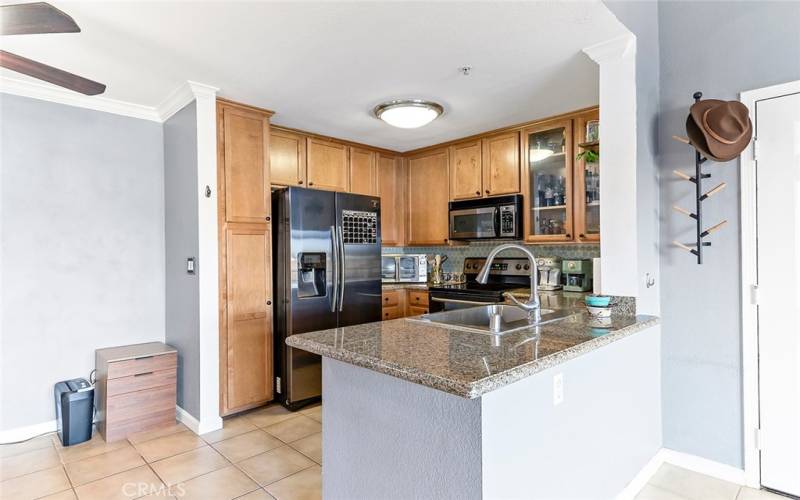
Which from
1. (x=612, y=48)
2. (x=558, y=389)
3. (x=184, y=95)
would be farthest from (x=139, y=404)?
(x=612, y=48)

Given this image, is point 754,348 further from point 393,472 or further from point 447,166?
point 447,166

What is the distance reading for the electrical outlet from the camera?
5.19 feet

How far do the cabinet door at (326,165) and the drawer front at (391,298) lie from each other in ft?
3.66

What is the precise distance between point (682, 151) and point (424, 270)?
108 inches

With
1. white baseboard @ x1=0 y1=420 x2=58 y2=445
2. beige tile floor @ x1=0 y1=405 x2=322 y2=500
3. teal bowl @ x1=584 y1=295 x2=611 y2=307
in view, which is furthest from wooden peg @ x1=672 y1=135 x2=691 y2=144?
white baseboard @ x1=0 y1=420 x2=58 y2=445

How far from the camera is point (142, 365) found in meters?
2.99

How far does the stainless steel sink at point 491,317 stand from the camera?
83.4 inches

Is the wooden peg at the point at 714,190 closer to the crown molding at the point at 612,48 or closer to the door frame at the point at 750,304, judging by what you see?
the door frame at the point at 750,304

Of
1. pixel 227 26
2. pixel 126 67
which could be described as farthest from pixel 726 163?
pixel 126 67

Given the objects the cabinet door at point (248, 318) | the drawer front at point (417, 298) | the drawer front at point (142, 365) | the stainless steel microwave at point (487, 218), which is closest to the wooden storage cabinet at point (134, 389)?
the drawer front at point (142, 365)

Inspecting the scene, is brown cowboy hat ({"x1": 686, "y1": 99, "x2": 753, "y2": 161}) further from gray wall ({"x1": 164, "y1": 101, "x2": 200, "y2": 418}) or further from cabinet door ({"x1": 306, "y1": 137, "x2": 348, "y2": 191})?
gray wall ({"x1": 164, "y1": 101, "x2": 200, "y2": 418})

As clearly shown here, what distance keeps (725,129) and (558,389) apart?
1.60 meters

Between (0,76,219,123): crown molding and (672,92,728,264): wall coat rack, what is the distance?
115 inches

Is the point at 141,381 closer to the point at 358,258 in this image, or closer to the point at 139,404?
the point at 139,404
